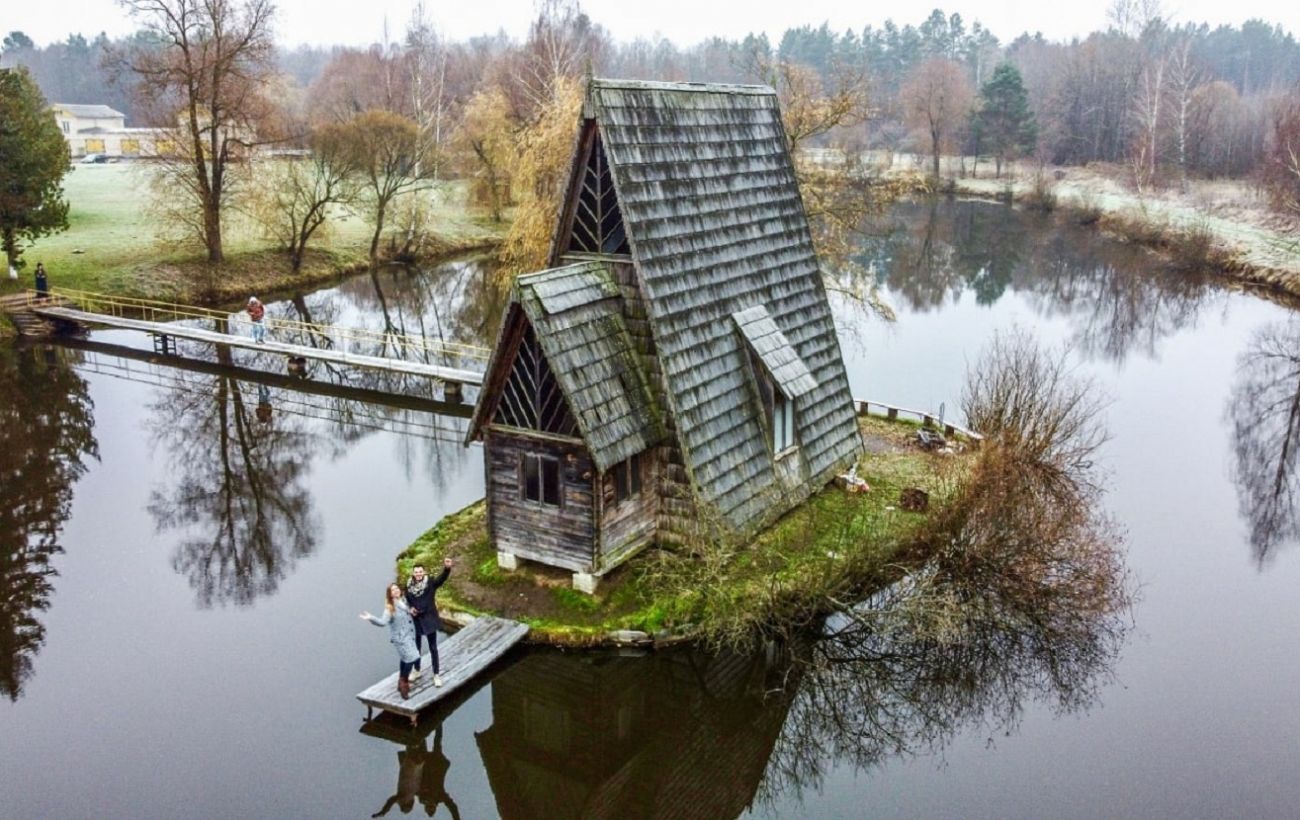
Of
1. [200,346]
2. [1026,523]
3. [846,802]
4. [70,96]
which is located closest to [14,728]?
[846,802]

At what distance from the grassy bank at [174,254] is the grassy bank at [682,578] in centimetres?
2824

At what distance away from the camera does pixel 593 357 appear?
51.2 feet

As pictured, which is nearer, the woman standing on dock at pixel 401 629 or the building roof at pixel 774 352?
the woman standing on dock at pixel 401 629

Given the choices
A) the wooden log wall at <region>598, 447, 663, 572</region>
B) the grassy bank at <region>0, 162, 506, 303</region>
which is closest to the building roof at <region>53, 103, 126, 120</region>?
the grassy bank at <region>0, 162, 506, 303</region>

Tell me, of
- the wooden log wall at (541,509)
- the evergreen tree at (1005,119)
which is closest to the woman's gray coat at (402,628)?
the wooden log wall at (541,509)

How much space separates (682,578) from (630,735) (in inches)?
109

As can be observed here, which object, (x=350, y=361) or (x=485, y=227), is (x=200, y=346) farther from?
(x=485, y=227)

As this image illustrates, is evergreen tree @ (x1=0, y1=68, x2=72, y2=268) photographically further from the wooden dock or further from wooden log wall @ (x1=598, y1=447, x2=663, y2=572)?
wooden log wall @ (x1=598, y1=447, x2=663, y2=572)

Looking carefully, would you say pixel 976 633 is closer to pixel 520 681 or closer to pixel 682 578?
pixel 682 578

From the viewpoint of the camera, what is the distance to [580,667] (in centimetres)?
1534

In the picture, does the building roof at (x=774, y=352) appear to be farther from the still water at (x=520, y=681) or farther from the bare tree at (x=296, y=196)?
the bare tree at (x=296, y=196)

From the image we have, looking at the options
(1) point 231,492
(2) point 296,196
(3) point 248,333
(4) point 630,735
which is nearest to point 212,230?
(2) point 296,196

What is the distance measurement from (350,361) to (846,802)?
21.8 meters

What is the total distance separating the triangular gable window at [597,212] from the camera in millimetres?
16078
